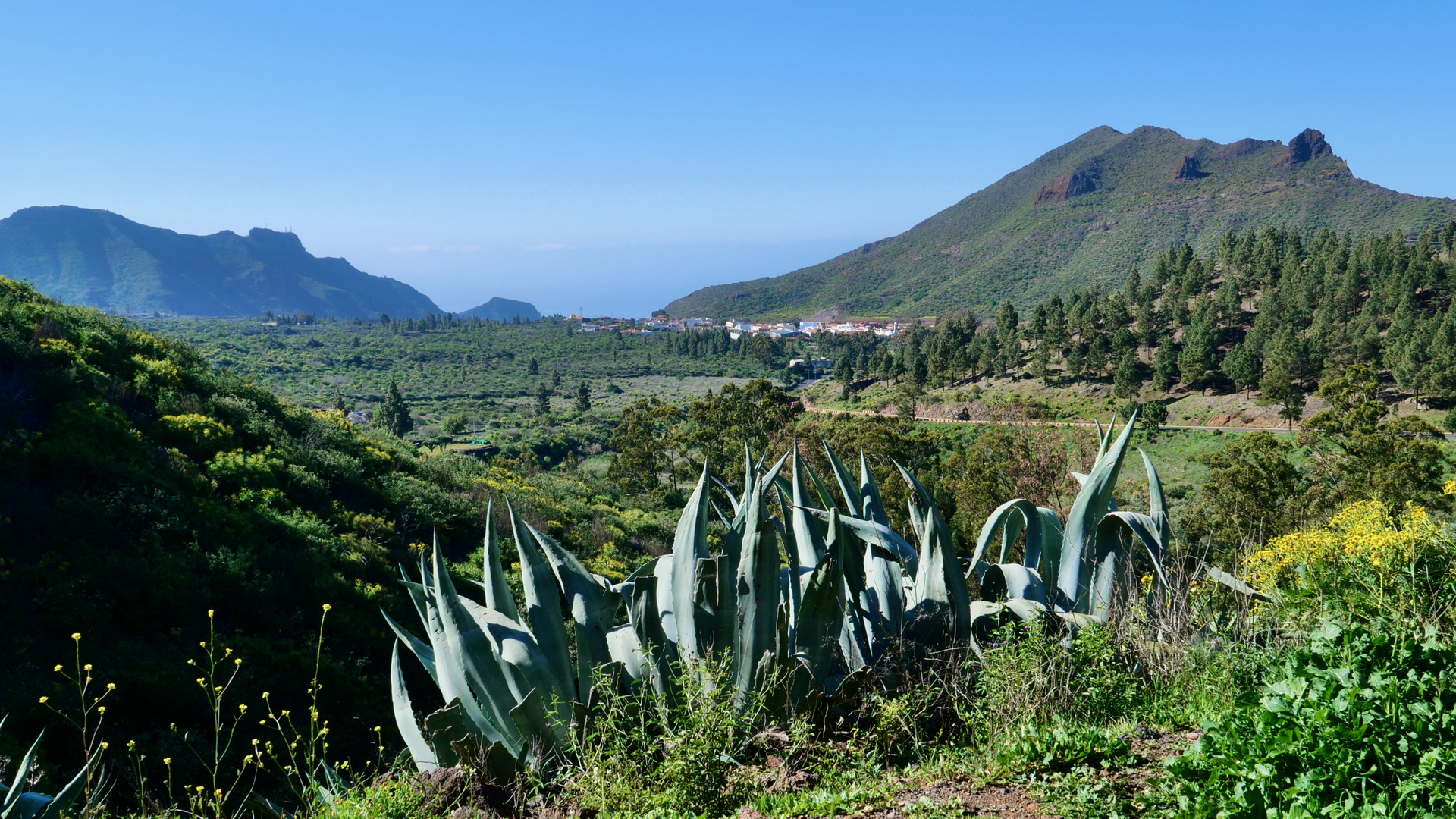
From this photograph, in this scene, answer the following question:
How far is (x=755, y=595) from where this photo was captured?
114 inches

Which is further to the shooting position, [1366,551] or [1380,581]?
[1366,551]

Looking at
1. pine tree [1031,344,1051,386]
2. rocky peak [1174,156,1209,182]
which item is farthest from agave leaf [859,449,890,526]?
rocky peak [1174,156,1209,182]

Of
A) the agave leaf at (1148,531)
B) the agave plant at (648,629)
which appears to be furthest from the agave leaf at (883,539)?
the agave leaf at (1148,531)

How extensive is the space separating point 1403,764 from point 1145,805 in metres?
0.56

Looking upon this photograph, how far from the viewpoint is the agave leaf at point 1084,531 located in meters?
3.54

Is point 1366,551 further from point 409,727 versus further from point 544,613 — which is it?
point 409,727

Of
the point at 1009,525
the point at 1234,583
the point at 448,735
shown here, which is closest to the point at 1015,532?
the point at 1009,525

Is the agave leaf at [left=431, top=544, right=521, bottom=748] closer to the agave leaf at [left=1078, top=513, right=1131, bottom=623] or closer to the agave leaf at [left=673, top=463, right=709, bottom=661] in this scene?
the agave leaf at [left=673, top=463, right=709, bottom=661]

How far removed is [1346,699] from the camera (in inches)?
75.8

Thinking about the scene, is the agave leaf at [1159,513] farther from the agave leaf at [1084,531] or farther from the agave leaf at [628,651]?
the agave leaf at [628,651]

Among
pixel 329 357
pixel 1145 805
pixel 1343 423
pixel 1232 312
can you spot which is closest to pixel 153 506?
pixel 1145 805

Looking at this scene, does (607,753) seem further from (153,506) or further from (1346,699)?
(153,506)

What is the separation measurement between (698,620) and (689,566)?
19 centimetres

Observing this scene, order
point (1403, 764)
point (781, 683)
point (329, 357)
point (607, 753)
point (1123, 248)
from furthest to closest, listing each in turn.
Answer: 1. point (1123, 248)
2. point (329, 357)
3. point (781, 683)
4. point (607, 753)
5. point (1403, 764)
